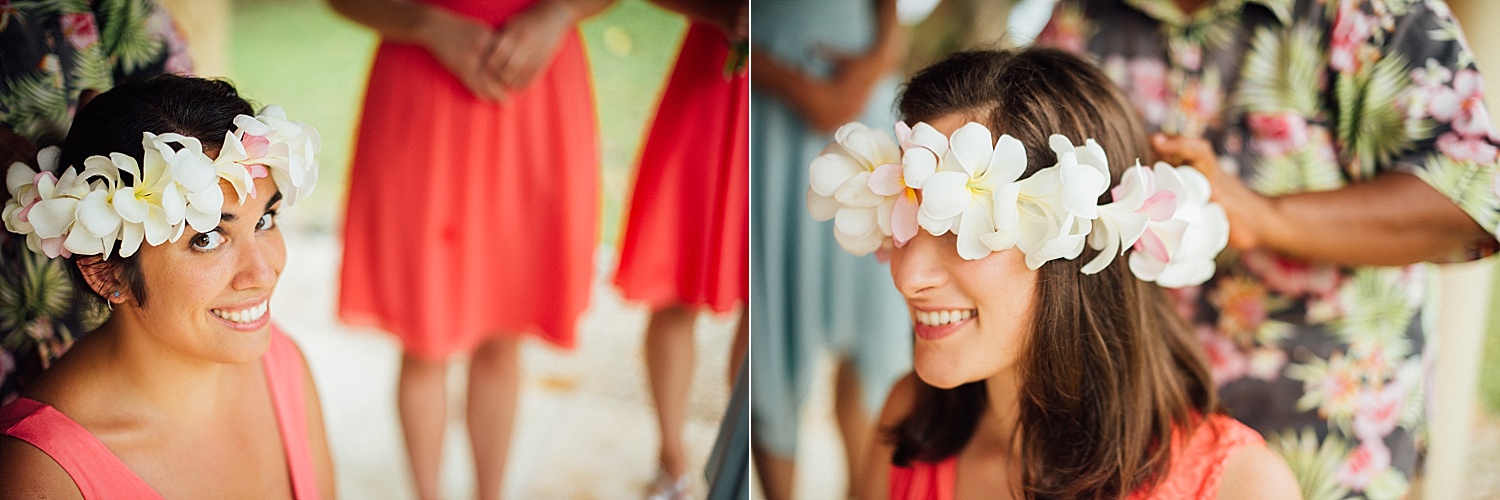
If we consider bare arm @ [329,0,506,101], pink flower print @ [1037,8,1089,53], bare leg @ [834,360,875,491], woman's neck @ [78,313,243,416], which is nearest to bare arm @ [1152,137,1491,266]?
pink flower print @ [1037,8,1089,53]

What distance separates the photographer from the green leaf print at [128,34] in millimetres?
1475

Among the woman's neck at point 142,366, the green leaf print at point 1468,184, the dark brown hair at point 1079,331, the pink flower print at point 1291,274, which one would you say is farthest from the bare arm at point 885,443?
the woman's neck at point 142,366

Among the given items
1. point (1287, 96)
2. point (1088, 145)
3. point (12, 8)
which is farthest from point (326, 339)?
point (1287, 96)

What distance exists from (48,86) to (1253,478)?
1.72 metres

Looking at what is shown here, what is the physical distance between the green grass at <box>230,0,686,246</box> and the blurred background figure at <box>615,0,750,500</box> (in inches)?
1.2

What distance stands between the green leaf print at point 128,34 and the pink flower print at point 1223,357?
164cm

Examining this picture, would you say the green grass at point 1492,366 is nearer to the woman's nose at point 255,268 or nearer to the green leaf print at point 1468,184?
the green leaf print at point 1468,184

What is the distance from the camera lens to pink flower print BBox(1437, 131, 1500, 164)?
1.30 m

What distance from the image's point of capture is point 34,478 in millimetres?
1290

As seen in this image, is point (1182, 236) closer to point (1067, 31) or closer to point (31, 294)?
point (1067, 31)

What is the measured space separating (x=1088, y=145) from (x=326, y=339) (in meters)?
1.20

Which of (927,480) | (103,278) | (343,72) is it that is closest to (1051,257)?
(927,480)

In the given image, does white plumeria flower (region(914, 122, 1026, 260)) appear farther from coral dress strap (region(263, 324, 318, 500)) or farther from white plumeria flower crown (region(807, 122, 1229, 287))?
coral dress strap (region(263, 324, 318, 500))

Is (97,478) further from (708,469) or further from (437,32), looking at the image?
(708,469)
